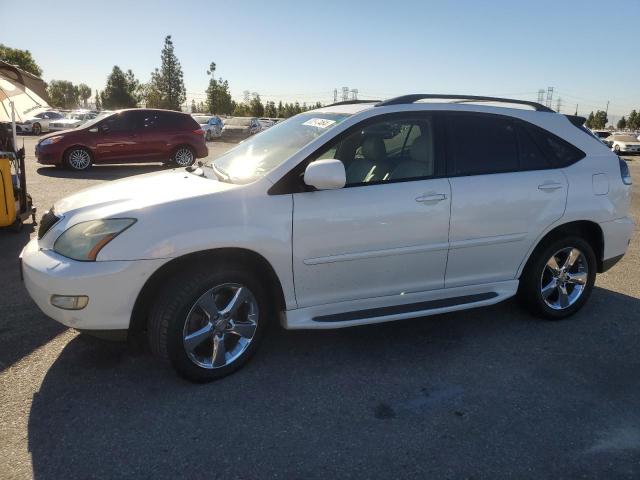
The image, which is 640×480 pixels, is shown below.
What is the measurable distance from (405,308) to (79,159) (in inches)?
483

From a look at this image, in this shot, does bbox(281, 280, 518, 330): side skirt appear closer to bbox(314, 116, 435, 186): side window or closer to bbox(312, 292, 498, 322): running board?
bbox(312, 292, 498, 322): running board

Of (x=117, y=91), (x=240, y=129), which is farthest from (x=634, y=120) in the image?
(x=117, y=91)

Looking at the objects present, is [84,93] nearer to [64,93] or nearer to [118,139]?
[64,93]

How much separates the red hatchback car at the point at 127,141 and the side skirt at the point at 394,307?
472 inches

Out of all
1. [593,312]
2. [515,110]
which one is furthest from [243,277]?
[593,312]

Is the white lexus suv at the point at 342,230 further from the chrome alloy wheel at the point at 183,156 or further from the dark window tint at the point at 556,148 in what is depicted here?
the chrome alloy wheel at the point at 183,156

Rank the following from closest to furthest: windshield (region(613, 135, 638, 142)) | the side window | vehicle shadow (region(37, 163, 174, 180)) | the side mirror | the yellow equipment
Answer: the side mirror < the side window < the yellow equipment < vehicle shadow (region(37, 163, 174, 180)) < windshield (region(613, 135, 638, 142))

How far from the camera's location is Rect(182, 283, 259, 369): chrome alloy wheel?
10.5 ft

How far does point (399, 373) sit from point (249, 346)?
100 centimetres

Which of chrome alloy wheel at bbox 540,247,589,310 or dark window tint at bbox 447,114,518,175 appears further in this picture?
chrome alloy wheel at bbox 540,247,589,310

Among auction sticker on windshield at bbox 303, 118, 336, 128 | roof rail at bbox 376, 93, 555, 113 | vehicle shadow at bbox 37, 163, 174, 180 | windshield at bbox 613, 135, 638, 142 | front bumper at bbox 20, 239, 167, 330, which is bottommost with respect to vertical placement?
windshield at bbox 613, 135, 638, 142

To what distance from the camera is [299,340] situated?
3969 millimetres

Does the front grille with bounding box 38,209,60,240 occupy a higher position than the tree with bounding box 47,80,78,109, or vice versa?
the tree with bounding box 47,80,78,109

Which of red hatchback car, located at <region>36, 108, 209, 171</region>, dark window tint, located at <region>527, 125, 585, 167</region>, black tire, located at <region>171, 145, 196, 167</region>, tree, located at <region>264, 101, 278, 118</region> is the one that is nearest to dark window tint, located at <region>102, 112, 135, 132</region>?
red hatchback car, located at <region>36, 108, 209, 171</region>
